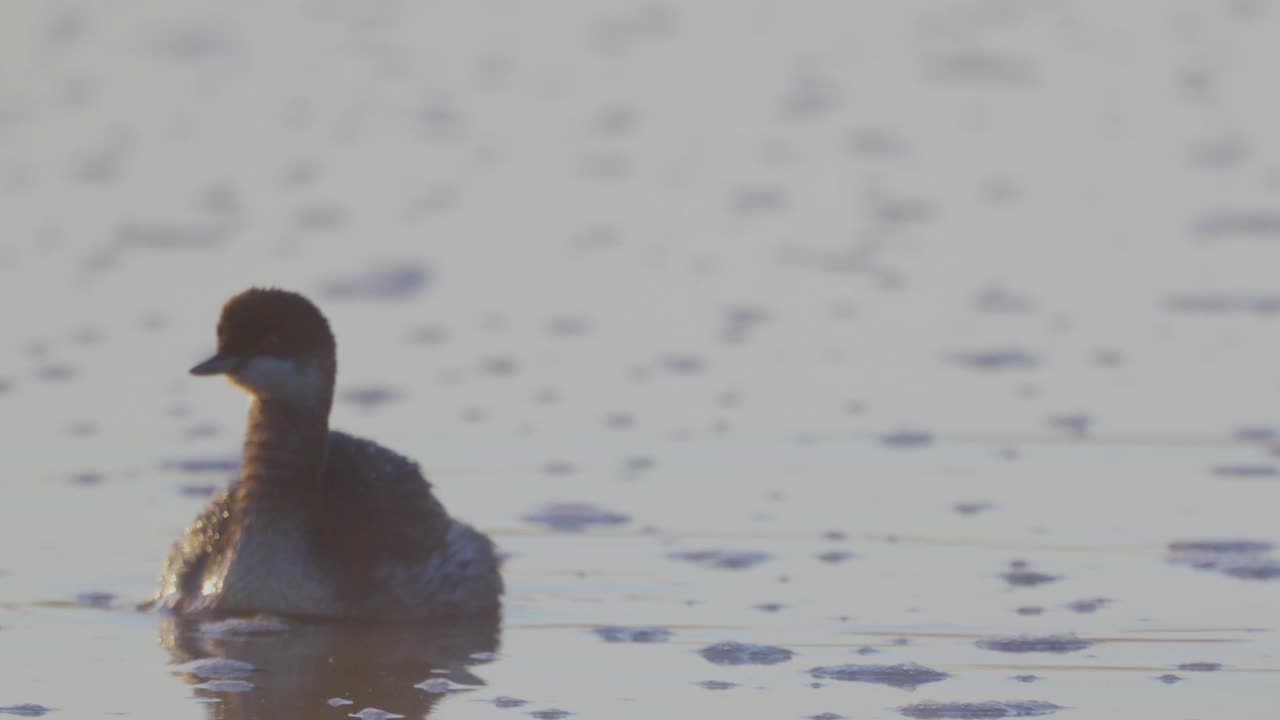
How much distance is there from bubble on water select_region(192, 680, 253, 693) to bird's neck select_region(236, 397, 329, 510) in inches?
49.3

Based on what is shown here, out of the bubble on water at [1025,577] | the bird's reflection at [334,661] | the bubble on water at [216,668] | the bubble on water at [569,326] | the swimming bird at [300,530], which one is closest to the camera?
the bird's reflection at [334,661]

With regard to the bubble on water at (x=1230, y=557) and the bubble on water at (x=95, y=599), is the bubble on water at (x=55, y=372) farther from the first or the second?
the bubble on water at (x=1230, y=557)

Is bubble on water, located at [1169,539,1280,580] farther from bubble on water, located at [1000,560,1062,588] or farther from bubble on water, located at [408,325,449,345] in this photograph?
bubble on water, located at [408,325,449,345]

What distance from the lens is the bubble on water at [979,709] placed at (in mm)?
7598

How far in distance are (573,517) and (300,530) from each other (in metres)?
1.54

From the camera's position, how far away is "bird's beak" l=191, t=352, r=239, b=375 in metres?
9.16

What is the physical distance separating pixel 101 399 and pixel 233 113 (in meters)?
8.53

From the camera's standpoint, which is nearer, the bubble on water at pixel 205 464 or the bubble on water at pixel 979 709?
the bubble on water at pixel 979 709

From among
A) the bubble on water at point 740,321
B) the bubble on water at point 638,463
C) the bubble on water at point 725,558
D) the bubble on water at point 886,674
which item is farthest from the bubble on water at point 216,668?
the bubble on water at point 740,321

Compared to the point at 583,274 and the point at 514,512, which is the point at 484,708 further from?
the point at 583,274

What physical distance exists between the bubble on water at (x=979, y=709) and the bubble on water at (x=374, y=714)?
1573 millimetres

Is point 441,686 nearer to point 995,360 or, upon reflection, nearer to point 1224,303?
point 995,360

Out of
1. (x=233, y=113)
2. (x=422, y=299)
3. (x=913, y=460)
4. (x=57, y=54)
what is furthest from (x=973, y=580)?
(x=57, y=54)

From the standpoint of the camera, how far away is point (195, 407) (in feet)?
40.5
